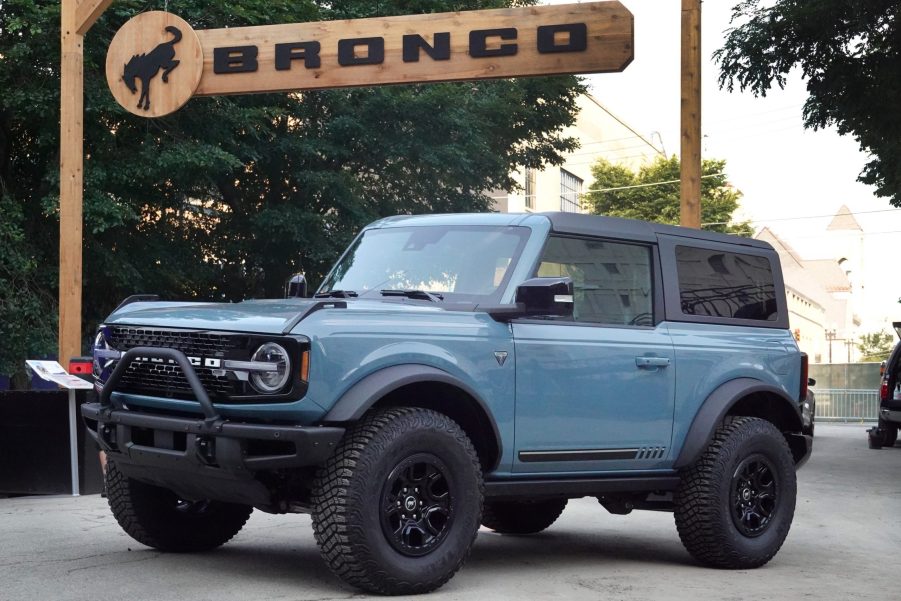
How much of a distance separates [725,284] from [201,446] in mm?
4071

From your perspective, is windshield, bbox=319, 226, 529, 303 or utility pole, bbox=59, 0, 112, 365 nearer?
windshield, bbox=319, 226, 529, 303

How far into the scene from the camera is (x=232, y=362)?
678 cm

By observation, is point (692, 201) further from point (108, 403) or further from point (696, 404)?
point (108, 403)

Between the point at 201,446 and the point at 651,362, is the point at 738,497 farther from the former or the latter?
the point at 201,446

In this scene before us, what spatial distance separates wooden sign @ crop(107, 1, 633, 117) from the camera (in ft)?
46.2

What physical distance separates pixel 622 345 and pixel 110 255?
19591 mm

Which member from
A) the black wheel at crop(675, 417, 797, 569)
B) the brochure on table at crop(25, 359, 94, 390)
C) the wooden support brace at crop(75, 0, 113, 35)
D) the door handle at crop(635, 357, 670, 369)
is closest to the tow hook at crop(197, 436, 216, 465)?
the door handle at crop(635, 357, 670, 369)

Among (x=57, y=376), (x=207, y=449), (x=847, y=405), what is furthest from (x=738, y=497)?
(x=847, y=405)

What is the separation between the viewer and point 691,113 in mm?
14031

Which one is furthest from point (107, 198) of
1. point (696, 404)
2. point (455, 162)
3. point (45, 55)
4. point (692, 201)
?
point (696, 404)

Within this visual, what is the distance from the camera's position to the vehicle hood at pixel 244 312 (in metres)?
6.79

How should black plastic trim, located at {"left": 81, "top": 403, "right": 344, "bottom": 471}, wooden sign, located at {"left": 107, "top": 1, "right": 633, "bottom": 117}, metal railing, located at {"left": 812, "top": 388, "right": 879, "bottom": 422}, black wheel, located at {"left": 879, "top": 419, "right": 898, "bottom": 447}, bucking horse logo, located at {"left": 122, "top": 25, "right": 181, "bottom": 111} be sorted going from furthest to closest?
metal railing, located at {"left": 812, "top": 388, "right": 879, "bottom": 422}
black wheel, located at {"left": 879, "top": 419, "right": 898, "bottom": 447}
bucking horse logo, located at {"left": 122, "top": 25, "right": 181, "bottom": 111}
wooden sign, located at {"left": 107, "top": 1, "right": 633, "bottom": 117}
black plastic trim, located at {"left": 81, "top": 403, "right": 344, "bottom": 471}

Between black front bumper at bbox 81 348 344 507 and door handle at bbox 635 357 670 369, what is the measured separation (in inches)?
90.7

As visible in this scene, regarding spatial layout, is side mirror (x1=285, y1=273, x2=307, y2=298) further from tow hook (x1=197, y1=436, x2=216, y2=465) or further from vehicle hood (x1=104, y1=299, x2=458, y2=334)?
tow hook (x1=197, y1=436, x2=216, y2=465)
